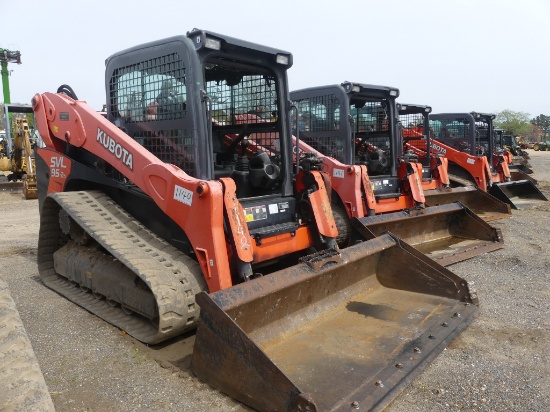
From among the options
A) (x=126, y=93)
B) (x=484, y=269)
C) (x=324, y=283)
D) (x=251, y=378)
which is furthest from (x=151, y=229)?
(x=484, y=269)

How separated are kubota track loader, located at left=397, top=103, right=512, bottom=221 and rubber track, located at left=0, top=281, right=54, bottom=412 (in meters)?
7.88

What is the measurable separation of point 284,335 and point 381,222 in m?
2.88

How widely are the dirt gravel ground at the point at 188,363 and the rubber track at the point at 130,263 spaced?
0.37ft

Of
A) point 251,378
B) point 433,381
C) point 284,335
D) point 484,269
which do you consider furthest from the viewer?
point 484,269

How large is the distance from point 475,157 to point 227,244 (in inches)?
377

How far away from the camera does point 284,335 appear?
11.1 feet

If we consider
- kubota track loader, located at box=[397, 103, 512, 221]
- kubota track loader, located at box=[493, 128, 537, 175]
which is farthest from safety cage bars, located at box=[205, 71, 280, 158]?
kubota track loader, located at box=[493, 128, 537, 175]

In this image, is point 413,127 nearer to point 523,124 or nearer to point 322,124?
point 322,124

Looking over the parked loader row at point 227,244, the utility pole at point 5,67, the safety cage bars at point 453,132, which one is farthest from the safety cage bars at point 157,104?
the utility pole at point 5,67

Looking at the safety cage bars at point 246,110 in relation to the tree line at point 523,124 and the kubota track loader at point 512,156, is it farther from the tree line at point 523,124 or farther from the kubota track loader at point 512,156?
the tree line at point 523,124

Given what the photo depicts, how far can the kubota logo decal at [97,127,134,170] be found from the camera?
12.9 feet

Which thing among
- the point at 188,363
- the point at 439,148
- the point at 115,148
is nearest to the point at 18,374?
the point at 188,363

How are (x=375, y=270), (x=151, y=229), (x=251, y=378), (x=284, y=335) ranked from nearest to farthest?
(x=251, y=378) < (x=284, y=335) < (x=151, y=229) < (x=375, y=270)

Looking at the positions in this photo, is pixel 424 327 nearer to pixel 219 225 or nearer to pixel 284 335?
pixel 284 335
